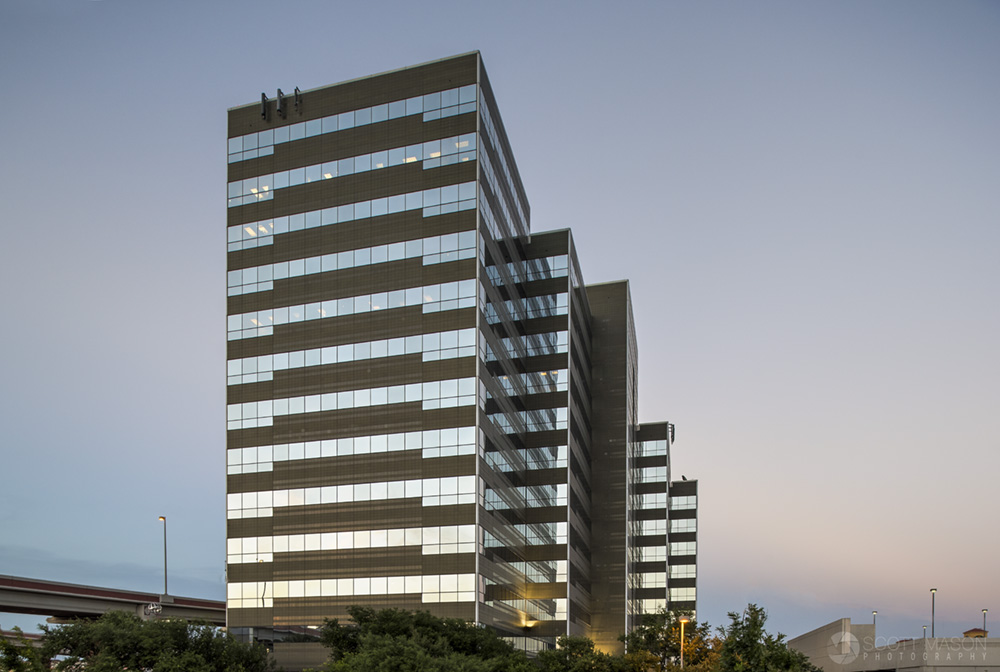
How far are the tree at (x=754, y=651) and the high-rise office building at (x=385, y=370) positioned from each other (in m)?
42.0

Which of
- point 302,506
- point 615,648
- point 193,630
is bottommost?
point 615,648

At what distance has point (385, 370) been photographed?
262ft

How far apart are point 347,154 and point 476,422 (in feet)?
99.9

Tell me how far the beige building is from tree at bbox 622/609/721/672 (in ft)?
43.8

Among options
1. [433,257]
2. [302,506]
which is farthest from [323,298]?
[302,506]

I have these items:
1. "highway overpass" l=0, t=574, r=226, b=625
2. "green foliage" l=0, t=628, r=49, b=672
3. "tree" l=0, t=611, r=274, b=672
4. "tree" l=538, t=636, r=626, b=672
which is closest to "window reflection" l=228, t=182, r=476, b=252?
"highway overpass" l=0, t=574, r=226, b=625

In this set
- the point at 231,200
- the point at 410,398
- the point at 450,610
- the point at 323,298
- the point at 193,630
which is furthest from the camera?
the point at 231,200

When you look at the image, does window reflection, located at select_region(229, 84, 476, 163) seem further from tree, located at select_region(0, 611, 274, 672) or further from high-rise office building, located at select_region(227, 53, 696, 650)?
tree, located at select_region(0, 611, 274, 672)

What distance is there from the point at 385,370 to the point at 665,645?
36.2 m

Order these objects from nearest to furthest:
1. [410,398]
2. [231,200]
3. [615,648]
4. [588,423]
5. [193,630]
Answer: [193,630]
[410,398]
[231,200]
[615,648]
[588,423]

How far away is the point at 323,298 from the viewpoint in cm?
8325

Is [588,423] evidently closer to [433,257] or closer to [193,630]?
[433,257]

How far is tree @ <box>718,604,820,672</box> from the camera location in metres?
32.5

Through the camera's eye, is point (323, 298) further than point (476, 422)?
Yes
